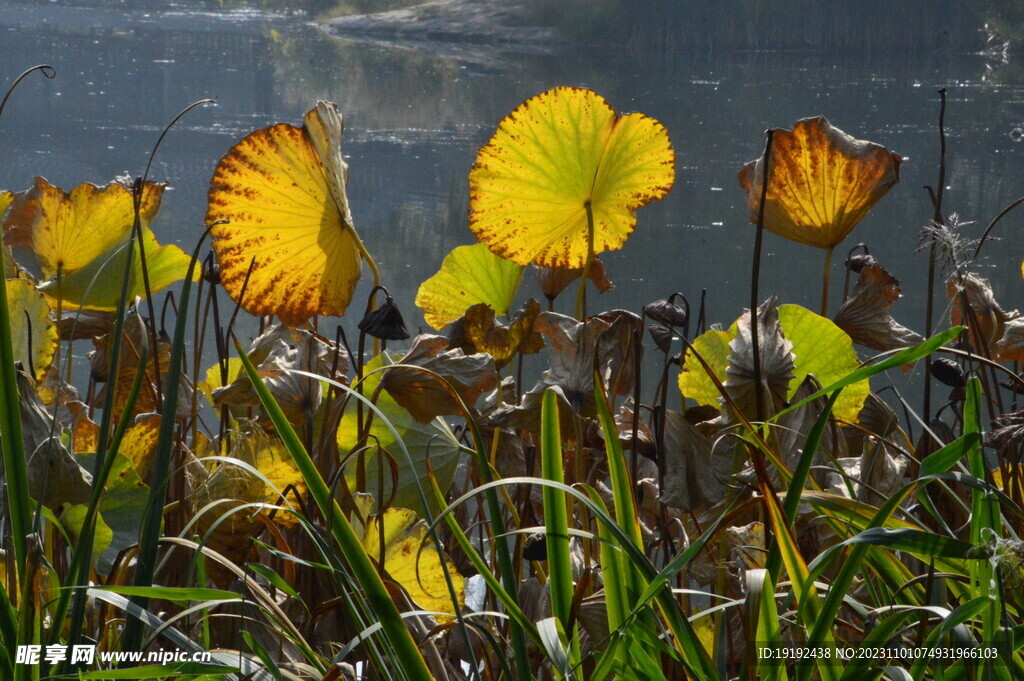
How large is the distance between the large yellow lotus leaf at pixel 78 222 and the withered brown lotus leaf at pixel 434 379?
21 centimetres

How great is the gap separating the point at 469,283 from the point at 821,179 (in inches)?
8.9

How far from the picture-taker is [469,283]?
0.64 meters

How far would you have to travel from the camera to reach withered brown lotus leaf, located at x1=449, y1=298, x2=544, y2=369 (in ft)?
1.78

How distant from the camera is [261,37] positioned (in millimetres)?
9391

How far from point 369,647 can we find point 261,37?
9833 mm

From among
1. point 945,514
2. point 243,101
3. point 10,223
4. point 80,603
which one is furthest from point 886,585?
point 243,101

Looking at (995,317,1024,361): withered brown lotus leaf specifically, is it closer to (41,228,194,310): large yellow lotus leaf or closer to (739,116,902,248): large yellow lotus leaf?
(739,116,902,248): large yellow lotus leaf

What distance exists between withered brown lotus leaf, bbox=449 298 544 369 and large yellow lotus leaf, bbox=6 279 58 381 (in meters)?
0.21

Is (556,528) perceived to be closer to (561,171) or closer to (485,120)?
(561,171)

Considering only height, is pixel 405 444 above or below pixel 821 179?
below

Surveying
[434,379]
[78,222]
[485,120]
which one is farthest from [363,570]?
[485,120]

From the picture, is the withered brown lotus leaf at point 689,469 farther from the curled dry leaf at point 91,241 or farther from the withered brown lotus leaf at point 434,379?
the curled dry leaf at point 91,241

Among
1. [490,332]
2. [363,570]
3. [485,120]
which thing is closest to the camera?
[363,570]

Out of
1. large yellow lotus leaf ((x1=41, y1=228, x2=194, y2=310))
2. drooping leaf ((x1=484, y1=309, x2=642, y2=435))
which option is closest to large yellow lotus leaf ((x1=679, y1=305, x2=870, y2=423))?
drooping leaf ((x1=484, y1=309, x2=642, y2=435))
